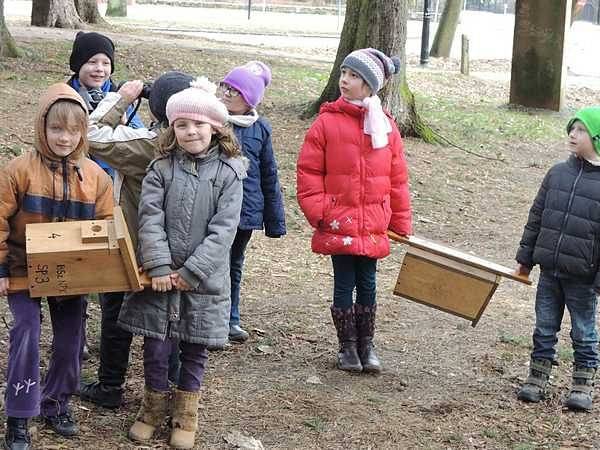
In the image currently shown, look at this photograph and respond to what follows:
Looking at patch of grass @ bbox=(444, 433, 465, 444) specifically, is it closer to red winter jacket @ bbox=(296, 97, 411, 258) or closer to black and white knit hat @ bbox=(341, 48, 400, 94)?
red winter jacket @ bbox=(296, 97, 411, 258)

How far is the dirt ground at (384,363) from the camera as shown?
510cm

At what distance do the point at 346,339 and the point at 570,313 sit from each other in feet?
4.28

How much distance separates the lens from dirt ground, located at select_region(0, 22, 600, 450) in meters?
5.10

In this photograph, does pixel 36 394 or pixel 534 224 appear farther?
pixel 534 224

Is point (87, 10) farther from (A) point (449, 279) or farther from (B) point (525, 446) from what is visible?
(B) point (525, 446)

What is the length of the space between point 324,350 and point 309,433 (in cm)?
135

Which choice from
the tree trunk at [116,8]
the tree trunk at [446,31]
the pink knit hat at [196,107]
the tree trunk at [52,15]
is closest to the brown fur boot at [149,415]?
the pink knit hat at [196,107]

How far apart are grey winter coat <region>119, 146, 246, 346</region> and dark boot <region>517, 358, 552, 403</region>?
6.86ft

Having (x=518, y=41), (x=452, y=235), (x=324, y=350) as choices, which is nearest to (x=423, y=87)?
(x=518, y=41)

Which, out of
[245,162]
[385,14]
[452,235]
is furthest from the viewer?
[385,14]

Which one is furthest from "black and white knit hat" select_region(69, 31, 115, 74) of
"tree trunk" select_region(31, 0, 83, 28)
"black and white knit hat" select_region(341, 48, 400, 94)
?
"tree trunk" select_region(31, 0, 83, 28)

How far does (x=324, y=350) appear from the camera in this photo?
6.39 meters

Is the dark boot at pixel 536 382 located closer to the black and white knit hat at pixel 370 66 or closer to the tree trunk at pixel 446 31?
the black and white knit hat at pixel 370 66

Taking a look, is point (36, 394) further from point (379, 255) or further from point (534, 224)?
point (534, 224)
